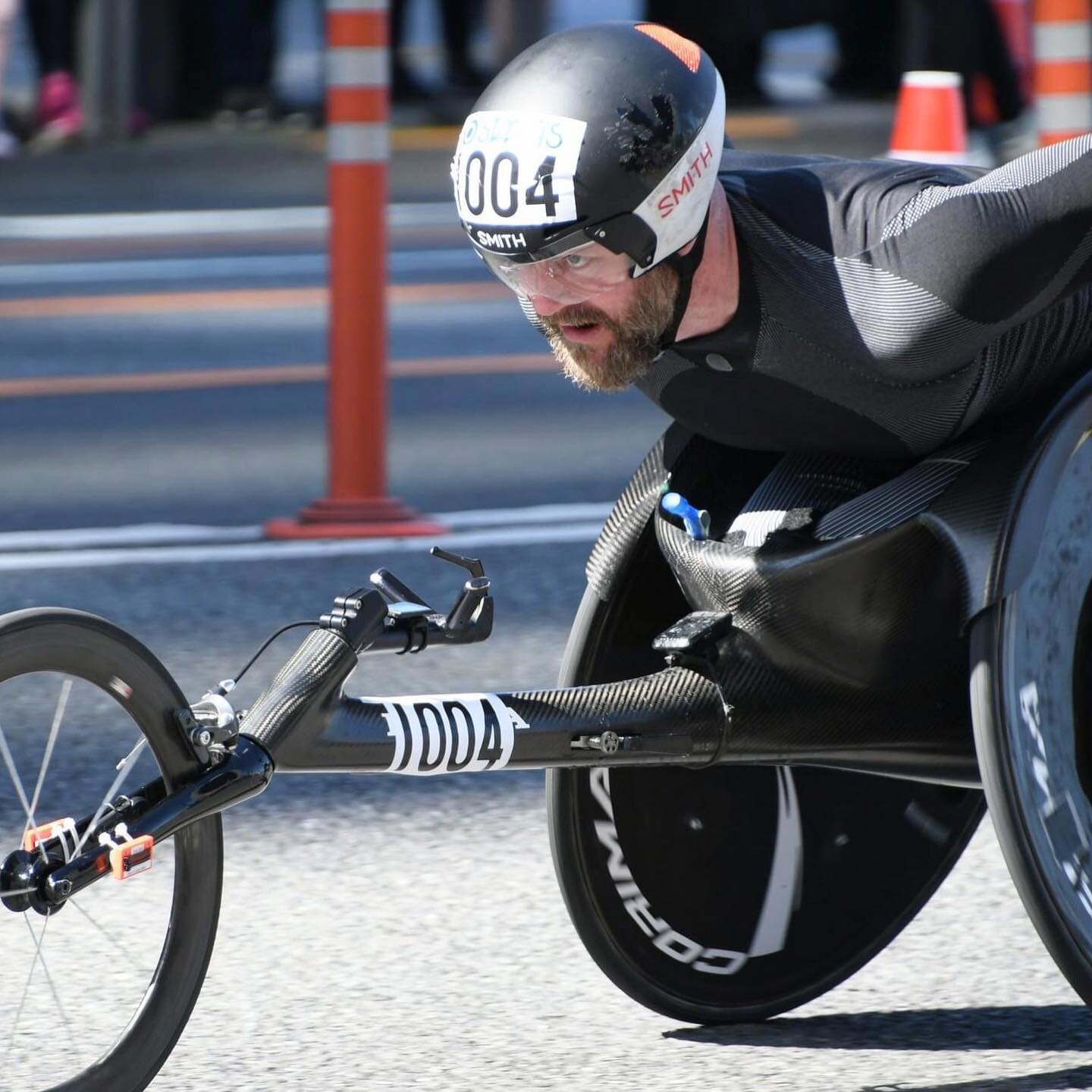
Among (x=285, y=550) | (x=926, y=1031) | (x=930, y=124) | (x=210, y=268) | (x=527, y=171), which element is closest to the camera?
(x=527, y=171)

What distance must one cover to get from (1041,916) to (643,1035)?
2.06 feet

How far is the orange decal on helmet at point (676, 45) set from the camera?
3.19m

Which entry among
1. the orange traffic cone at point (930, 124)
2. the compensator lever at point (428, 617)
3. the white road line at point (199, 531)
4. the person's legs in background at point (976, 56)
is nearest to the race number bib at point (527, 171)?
the compensator lever at point (428, 617)

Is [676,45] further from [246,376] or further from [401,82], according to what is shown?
[401,82]

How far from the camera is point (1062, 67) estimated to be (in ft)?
21.0

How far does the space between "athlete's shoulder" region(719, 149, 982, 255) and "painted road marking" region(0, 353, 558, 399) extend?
5421mm

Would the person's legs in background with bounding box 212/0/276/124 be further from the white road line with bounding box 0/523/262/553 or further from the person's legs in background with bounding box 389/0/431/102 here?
the white road line with bounding box 0/523/262/553

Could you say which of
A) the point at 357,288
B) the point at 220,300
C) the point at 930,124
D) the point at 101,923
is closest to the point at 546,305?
the point at 101,923

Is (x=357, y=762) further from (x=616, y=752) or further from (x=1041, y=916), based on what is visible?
(x=1041, y=916)

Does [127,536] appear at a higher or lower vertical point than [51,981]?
lower

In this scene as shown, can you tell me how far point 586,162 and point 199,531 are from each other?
147 inches

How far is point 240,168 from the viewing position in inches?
543

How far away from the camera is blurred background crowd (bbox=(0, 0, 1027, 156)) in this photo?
13898 mm

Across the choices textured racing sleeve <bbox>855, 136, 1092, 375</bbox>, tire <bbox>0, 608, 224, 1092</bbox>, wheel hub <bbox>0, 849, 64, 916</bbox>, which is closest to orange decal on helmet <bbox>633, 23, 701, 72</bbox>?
textured racing sleeve <bbox>855, 136, 1092, 375</bbox>
